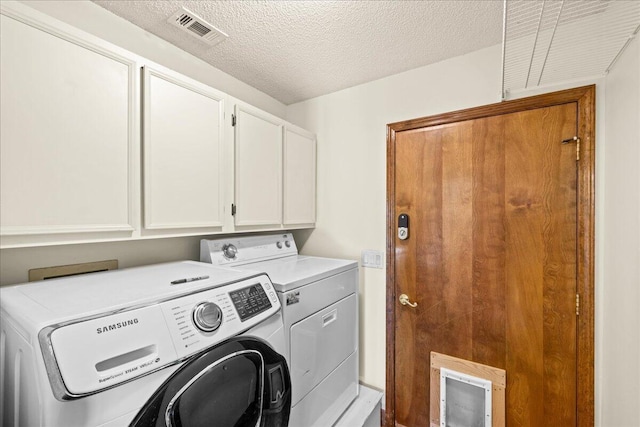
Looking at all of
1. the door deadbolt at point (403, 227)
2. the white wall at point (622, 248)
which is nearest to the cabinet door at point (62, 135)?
the door deadbolt at point (403, 227)

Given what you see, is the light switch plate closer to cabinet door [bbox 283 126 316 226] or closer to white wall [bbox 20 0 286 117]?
cabinet door [bbox 283 126 316 226]

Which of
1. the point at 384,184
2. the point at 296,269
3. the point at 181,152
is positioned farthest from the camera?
the point at 384,184

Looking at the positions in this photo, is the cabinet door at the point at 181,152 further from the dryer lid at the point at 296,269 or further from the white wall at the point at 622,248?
the white wall at the point at 622,248

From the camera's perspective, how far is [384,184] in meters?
2.06

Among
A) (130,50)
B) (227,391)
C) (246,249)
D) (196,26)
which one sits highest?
(196,26)

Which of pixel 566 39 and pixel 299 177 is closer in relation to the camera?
pixel 566 39

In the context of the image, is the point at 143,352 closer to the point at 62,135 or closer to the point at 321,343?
the point at 62,135

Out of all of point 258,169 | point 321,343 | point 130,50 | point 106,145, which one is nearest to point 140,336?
point 106,145

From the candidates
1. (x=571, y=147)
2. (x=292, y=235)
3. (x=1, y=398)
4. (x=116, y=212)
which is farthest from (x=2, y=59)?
(x=571, y=147)

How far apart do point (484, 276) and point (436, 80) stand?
1.28 meters

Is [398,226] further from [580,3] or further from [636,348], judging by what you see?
[580,3]

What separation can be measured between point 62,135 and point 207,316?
84 centimetres

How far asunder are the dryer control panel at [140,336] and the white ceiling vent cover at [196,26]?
1349 mm

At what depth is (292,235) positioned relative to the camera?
95.0 inches
